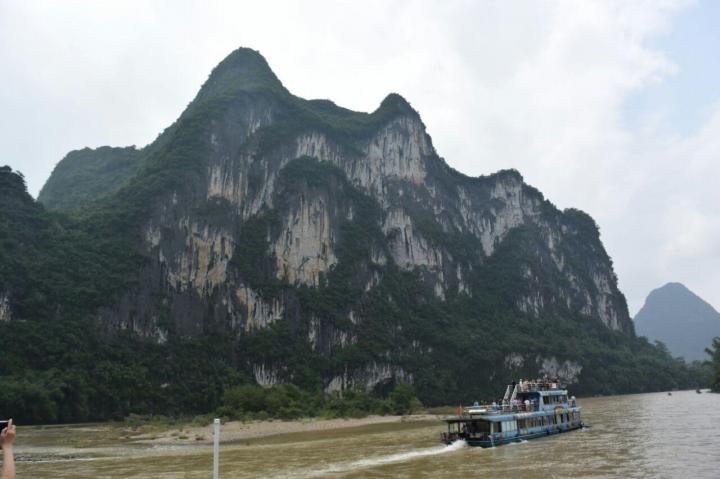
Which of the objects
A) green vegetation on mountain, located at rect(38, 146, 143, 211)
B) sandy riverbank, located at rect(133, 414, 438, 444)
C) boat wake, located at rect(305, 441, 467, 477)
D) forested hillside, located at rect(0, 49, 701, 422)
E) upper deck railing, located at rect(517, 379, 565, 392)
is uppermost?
green vegetation on mountain, located at rect(38, 146, 143, 211)

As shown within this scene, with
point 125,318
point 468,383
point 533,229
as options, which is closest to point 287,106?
point 125,318

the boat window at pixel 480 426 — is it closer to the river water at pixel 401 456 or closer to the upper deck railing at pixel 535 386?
the river water at pixel 401 456

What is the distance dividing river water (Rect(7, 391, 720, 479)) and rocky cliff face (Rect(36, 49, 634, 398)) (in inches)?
1669

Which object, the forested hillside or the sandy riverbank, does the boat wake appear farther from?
the forested hillside

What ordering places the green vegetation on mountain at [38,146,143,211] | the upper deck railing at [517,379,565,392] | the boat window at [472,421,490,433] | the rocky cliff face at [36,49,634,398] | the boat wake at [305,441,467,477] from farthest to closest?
the green vegetation on mountain at [38,146,143,211] < the rocky cliff face at [36,49,634,398] < the upper deck railing at [517,379,565,392] < the boat window at [472,421,490,433] < the boat wake at [305,441,467,477]

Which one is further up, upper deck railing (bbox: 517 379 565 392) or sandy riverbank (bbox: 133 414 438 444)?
upper deck railing (bbox: 517 379 565 392)

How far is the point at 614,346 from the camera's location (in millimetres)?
134875

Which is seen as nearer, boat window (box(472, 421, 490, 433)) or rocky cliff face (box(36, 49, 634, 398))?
boat window (box(472, 421, 490, 433))

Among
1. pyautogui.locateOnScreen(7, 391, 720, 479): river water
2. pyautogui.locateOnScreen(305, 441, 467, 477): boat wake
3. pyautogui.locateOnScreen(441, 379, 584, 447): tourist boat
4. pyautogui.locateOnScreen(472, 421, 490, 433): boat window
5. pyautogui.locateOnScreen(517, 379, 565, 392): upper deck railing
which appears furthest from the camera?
pyautogui.locateOnScreen(517, 379, 565, 392): upper deck railing

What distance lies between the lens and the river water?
75.4ft

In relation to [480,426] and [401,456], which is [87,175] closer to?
[480,426]

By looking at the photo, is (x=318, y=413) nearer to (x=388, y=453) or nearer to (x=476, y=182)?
(x=388, y=453)

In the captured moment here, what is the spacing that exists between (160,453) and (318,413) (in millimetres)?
27731

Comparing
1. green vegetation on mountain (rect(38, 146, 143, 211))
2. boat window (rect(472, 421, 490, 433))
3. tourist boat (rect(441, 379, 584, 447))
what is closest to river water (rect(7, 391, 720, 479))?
tourist boat (rect(441, 379, 584, 447))
